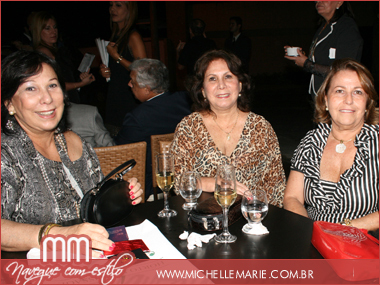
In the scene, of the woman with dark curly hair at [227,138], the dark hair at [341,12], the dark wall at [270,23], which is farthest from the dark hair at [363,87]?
the dark wall at [270,23]

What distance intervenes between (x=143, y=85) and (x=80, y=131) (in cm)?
77

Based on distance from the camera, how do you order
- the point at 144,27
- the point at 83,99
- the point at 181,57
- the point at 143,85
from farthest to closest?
the point at 144,27 → the point at 181,57 → the point at 83,99 → the point at 143,85

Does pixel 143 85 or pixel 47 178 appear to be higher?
pixel 143 85

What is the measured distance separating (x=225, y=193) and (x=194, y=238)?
0.71ft

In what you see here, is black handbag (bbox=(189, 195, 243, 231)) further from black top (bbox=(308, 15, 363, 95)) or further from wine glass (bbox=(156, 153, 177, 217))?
black top (bbox=(308, 15, 363, 95))

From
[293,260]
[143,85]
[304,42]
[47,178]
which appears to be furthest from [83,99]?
[304,42]

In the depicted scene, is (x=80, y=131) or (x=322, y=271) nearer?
(x=322, y=271)

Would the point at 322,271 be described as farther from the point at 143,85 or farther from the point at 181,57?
the point at 181,57

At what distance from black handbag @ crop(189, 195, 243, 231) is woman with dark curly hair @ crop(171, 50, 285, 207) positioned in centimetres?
74

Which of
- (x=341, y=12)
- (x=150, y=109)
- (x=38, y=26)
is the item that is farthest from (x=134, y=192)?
(x=38, y=26)

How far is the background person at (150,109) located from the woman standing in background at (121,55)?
0.59 meters

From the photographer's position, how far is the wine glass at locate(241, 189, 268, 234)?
4.65ft

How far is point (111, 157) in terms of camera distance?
2412mm

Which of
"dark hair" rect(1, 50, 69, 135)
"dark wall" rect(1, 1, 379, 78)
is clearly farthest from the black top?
"dark wall" rect(1, 1, 379, 78)
